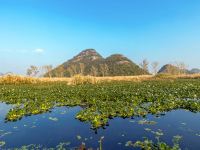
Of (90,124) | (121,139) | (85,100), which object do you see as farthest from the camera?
(85,100)

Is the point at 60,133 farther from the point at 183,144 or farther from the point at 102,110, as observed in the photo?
the point at 183,144

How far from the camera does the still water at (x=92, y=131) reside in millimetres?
12334

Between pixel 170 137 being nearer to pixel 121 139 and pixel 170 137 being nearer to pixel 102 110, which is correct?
pixel 121 139

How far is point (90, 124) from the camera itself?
51.4ft

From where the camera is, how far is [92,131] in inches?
555

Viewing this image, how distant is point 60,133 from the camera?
14.3 metres

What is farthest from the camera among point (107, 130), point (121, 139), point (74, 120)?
point (74, 120)

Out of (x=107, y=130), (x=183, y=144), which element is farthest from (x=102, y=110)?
(x=183, y=144)

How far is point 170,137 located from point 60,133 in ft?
21.2

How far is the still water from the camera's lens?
1233 cm

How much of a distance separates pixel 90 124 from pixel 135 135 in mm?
3520

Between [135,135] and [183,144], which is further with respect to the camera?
[135,135]

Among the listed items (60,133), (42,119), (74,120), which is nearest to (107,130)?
(60,133)

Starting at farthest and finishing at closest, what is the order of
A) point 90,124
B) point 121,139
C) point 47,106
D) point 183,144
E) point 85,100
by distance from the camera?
1. point 85,100
2. point 47,106
3. point 90,124
4. point 121,139
5. point 183,144
